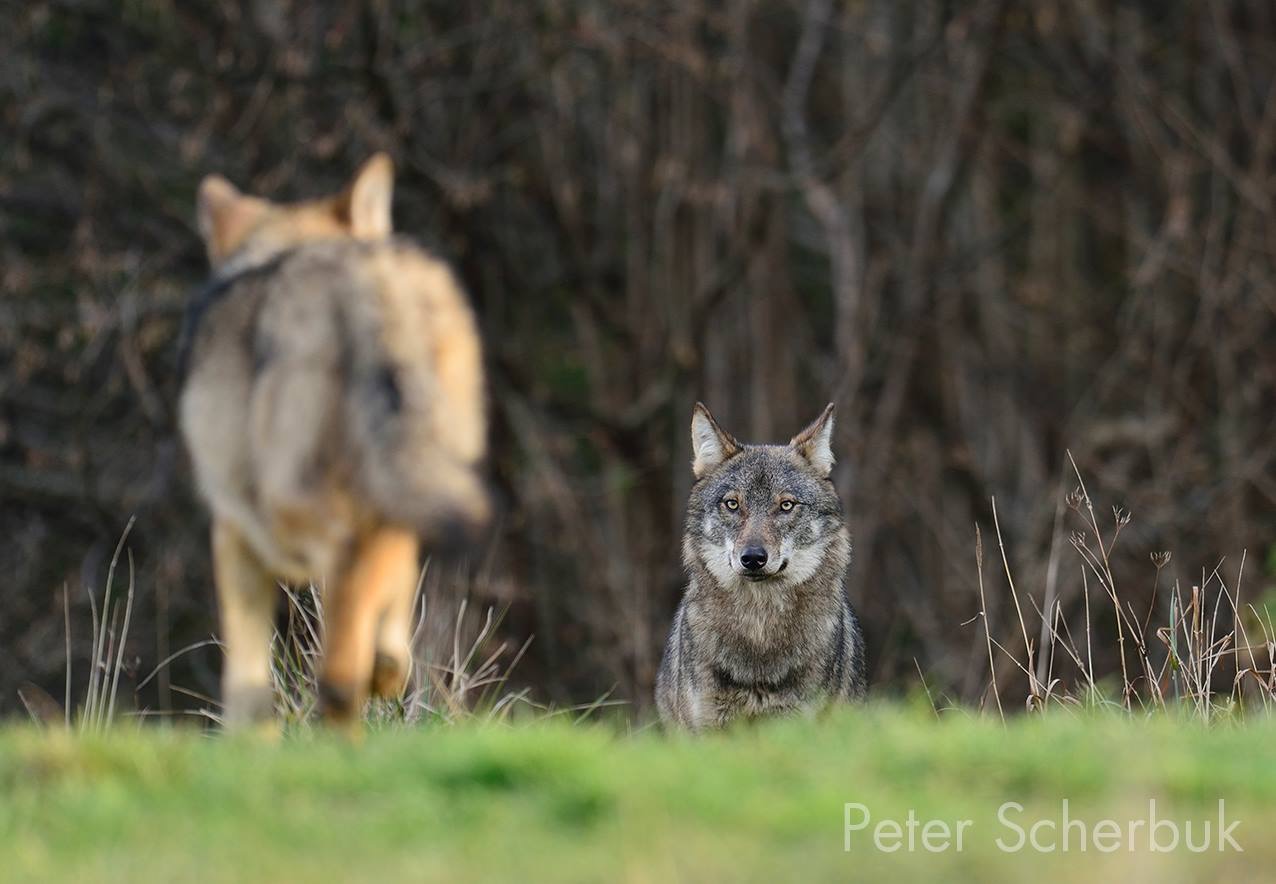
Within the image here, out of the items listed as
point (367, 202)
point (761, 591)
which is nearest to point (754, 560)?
point (761, 591)

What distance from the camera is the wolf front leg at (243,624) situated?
627cm

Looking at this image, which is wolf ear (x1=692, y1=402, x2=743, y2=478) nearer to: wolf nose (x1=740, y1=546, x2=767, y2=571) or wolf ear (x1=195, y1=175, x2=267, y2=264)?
wolf nose (x1=740, y1=546, x2=767, y2=571)

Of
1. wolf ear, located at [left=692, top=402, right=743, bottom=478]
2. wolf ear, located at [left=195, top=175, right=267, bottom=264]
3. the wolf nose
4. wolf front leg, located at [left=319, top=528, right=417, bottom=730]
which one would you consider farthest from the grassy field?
wolf ear, located at [left=692, top=402, right=743, bottom=478]

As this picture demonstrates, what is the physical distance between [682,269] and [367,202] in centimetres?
1253

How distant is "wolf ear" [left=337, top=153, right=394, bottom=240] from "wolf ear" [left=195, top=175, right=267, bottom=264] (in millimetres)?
378

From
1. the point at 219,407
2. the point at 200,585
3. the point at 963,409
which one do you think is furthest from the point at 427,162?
the point at 219,407

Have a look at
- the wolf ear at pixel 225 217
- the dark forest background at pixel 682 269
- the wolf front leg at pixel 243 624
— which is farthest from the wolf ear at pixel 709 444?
the dark forest background at pixel 682 269

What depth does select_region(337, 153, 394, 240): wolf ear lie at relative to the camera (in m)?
7.18

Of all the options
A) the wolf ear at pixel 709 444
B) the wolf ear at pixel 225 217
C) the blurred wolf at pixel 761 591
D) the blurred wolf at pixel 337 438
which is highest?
the wolf ear at pixel 225 217

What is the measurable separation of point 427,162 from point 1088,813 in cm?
1227

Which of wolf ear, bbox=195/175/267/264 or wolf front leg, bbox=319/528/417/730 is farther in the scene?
wolf ear, bbox=195/175/267/264

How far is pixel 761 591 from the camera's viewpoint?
8602 mm

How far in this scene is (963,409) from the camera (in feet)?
69.2

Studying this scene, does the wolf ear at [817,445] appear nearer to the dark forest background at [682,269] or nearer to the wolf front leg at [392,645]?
the wolf front leg at [392,645]
